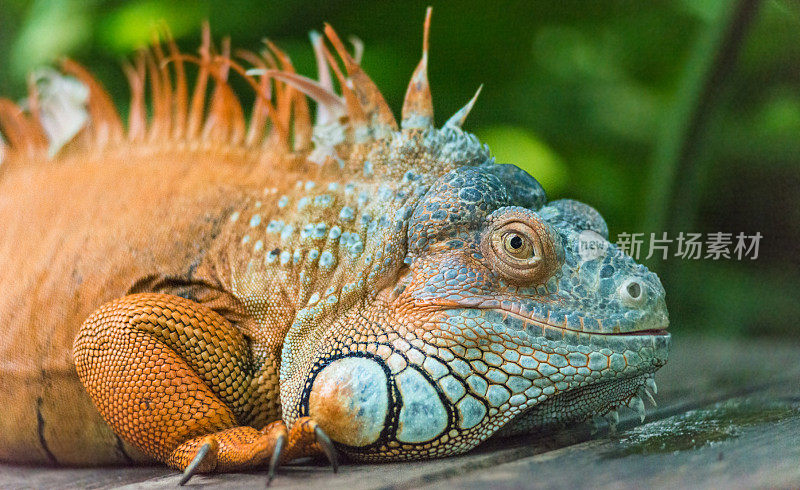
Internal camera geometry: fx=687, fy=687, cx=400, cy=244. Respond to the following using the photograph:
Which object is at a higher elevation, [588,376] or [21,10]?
[21,10]

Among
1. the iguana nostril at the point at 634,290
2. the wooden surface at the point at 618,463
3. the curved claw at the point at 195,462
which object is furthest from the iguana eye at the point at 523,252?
the curved claw at the point at 195,462

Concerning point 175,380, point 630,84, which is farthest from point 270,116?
point 630,84

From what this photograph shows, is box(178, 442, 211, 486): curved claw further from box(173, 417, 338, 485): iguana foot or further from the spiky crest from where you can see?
the spiky crest

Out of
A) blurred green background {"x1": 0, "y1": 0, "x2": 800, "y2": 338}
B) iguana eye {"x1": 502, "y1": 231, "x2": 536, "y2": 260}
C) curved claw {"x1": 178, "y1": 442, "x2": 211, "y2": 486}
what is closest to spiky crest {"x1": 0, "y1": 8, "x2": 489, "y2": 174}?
iguana eye {"x1": 502, "y1": 231, "x2": 536, "y2": 260}

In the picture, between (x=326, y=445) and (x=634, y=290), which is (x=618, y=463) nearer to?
(x=634, y=290)

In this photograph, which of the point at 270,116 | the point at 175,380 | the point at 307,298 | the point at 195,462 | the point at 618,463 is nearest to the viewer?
the point at 618,463

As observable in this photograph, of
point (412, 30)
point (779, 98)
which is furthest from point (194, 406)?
point (779, 98)

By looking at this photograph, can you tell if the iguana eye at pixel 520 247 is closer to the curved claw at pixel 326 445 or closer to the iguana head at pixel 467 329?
the iguana head at pixel 467 329

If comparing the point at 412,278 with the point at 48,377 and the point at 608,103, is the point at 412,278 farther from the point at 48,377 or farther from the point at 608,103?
the point at 608,103
